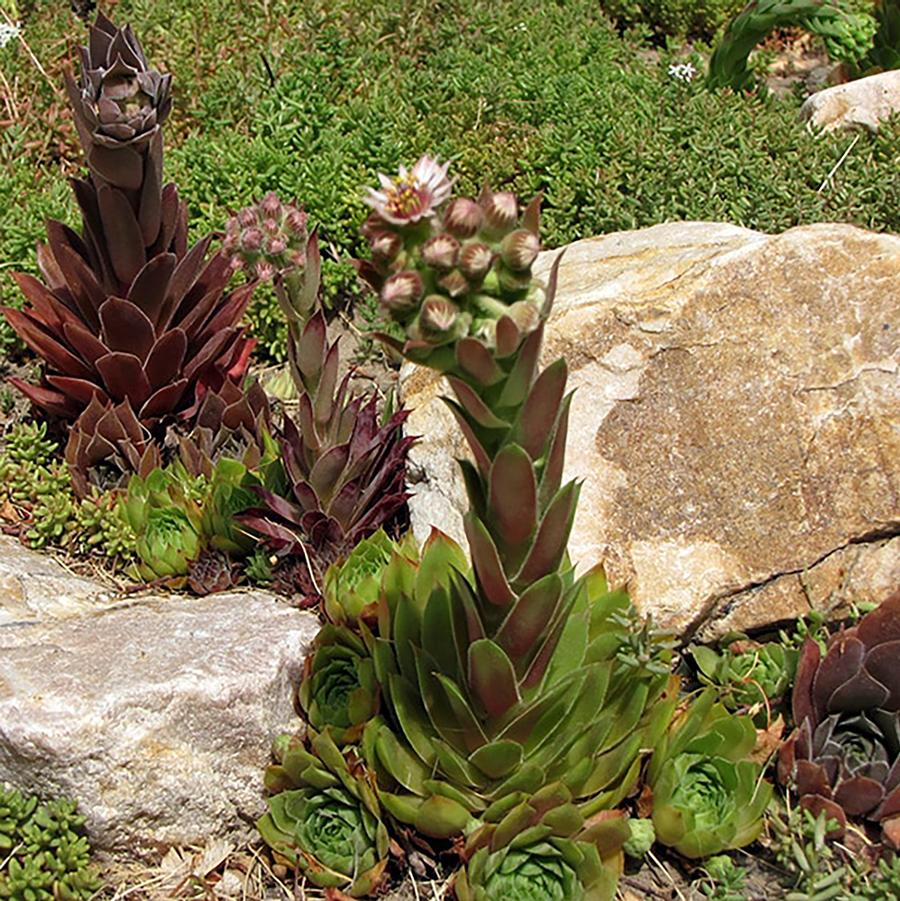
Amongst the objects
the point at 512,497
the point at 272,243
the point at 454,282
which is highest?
the point at 454,282

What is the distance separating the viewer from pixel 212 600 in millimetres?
4098

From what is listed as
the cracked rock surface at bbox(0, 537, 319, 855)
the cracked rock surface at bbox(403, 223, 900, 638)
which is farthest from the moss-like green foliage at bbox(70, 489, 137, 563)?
the cracked rock surface at bbox(403, 223, 900, 638)

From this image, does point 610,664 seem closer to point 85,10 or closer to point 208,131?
point 208,131

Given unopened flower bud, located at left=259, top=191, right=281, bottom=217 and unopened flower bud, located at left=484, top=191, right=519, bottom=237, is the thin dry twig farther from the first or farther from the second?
unopened flower bud, located at left=484, top=191, right=519, bottom=237

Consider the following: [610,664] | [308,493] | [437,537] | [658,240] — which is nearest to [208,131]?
[658,240]

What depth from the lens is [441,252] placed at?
2367mm

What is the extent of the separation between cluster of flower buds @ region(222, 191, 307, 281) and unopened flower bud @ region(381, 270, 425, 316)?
3.69 ft

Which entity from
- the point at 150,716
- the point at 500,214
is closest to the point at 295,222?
the point at 500,214

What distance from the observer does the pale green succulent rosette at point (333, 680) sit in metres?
3.60

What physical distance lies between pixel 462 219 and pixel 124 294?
248 centimetres

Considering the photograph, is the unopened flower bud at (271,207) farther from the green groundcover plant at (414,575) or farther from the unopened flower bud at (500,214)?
the unopened flower bud at (500,214)

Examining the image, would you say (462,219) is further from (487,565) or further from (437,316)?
(487,565)

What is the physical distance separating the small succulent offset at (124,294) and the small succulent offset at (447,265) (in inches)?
77.6

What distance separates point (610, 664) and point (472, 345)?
49.2 inches
